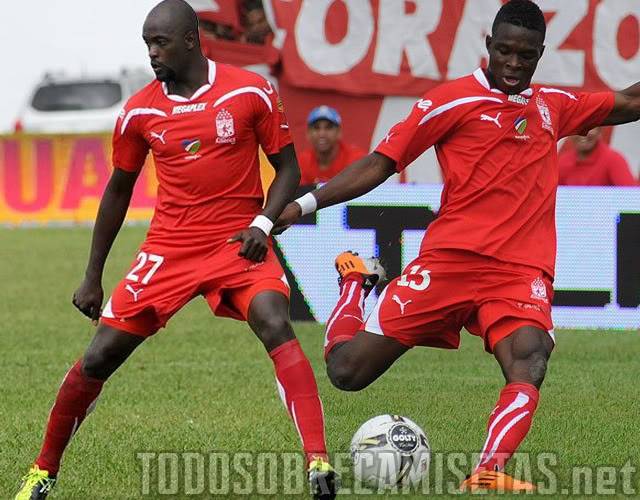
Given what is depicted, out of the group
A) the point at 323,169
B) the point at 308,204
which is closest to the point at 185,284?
the point at 308,204

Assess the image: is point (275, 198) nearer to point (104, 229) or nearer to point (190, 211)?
point (190, 211)

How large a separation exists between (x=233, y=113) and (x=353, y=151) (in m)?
7.42

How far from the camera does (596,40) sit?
50.4 ft

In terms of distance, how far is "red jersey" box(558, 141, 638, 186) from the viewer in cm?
1284

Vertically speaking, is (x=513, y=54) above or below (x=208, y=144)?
above

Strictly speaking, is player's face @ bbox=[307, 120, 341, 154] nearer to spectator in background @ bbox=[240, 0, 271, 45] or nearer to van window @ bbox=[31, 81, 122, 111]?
spectator in background @ bbox=[240, 0, 271, 45]

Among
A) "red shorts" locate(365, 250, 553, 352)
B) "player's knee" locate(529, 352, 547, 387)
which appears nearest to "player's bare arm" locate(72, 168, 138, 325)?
"red shorts" locate(365, 250, 553, 352)

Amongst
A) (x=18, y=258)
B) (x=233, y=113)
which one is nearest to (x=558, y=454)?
A: (x=233, y=113)

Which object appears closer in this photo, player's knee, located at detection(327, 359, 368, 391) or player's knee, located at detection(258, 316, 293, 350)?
player's knee, located at detection(258, 316, 293, 350)

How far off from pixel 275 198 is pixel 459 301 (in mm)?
992

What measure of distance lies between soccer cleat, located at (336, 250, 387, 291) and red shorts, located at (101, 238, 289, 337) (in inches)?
51.4

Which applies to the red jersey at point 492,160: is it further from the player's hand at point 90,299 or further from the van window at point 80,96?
the van window at point 80,96

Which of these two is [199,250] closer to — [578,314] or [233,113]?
[233,113]

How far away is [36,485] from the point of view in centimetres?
618
